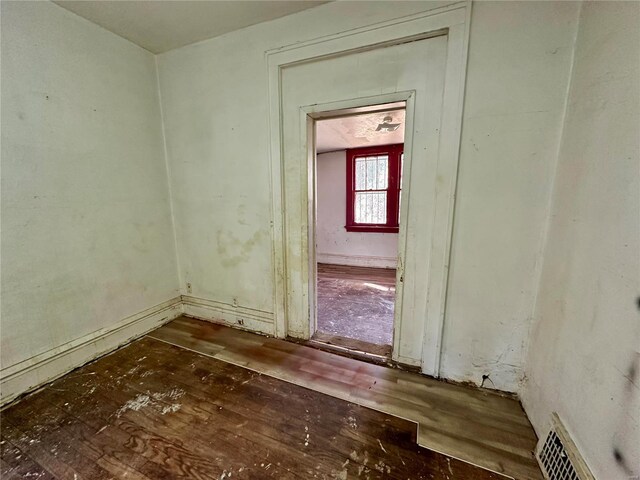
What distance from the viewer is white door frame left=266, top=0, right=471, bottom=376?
146cm

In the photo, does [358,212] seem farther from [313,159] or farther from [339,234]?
[313,159]

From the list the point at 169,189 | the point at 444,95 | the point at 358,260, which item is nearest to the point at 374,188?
the point at 358,260

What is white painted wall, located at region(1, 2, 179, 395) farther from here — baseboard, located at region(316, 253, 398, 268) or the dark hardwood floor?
baseboard, located at region(316, 253, 398, 268)

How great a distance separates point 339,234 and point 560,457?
470 centimetres

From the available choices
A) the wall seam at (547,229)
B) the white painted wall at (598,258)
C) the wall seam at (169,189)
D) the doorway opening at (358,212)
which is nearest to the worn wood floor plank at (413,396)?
the white painted wall at (598,258)

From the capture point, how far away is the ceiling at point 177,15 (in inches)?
66.4

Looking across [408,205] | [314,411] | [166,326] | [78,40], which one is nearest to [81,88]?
[78,40]

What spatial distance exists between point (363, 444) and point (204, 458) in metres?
0.82

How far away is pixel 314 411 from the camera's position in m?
1.48

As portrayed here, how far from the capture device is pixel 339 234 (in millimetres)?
5590

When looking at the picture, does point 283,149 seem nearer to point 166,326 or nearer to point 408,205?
point 408,205

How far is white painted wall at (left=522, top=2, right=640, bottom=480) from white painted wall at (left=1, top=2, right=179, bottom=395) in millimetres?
3116

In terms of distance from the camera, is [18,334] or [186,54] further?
[186,54]

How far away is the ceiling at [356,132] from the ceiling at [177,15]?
3.79ft
